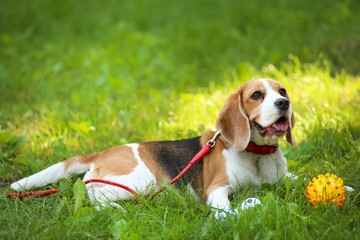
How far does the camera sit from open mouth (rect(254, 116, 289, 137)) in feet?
10.1

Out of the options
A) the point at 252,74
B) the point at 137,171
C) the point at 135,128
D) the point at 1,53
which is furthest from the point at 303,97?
the point at 1,53

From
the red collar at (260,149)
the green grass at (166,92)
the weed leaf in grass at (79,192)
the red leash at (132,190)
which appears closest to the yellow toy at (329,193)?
the green grass at (166,92)

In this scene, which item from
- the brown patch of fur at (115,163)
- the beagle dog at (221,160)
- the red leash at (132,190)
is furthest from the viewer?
the brown patch of fur at (115,163)

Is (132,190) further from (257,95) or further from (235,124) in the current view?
(257,95)

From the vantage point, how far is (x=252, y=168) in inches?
129

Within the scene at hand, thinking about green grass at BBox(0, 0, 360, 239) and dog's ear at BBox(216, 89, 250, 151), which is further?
dog's ear at BBox(216, 89, 250, 151)

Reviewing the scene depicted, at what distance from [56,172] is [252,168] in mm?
1881

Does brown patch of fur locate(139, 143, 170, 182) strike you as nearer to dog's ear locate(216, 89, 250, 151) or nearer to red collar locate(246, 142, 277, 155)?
dog's ear locate(216, 89, 250, 151)

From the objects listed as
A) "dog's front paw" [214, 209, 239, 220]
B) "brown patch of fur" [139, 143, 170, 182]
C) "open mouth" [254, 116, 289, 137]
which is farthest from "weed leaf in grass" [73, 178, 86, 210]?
"open mouth" [254, 116, 289, 137]

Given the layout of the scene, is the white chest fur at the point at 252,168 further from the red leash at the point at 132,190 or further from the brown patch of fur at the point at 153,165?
the brown patch of fur at the point at 153,165

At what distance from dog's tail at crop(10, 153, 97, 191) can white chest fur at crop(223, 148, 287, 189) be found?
4.56 ft

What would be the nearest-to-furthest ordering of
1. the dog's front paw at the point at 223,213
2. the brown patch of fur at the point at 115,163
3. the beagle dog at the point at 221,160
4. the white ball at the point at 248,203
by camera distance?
the dog's front paw at the point at 223,213
the white ball at the point at 248,203
the beagle dog at the point at 221,160
the brown patch of fur at the point at 115,163

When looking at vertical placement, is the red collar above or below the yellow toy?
above

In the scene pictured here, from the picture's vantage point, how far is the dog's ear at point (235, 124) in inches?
127
